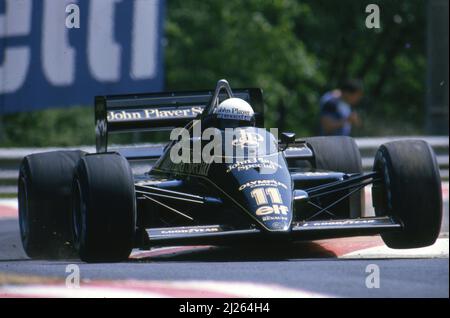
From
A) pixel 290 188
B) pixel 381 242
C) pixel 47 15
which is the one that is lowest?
pixel 381 242

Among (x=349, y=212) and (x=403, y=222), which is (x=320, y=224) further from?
(x=349, y=212)

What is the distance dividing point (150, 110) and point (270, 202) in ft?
7.36

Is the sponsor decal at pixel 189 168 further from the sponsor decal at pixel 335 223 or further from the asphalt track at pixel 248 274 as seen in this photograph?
the sponsor decal at pixel 335 223

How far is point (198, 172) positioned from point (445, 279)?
91.3 inches

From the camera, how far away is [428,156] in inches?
306

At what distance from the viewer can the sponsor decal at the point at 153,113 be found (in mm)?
9383

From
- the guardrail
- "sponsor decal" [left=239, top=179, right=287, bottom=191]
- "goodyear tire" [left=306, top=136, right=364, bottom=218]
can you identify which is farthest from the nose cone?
the guardrail

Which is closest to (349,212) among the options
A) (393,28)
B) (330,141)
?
(330,141)

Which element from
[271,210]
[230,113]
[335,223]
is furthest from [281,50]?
[271,210]

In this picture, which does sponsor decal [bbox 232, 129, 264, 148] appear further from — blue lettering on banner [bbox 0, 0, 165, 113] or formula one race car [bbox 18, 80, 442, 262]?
blue lettering on banner [bbox 0, 0, 165, 113]

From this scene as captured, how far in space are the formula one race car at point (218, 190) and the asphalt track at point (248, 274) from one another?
194mm

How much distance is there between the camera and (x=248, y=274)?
Result: 6.69m

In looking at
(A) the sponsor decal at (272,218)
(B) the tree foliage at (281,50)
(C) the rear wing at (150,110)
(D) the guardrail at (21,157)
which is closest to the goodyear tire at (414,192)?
(A) the sponsor decal at (272,218)

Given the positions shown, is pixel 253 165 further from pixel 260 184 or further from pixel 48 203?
pixel 48 203
